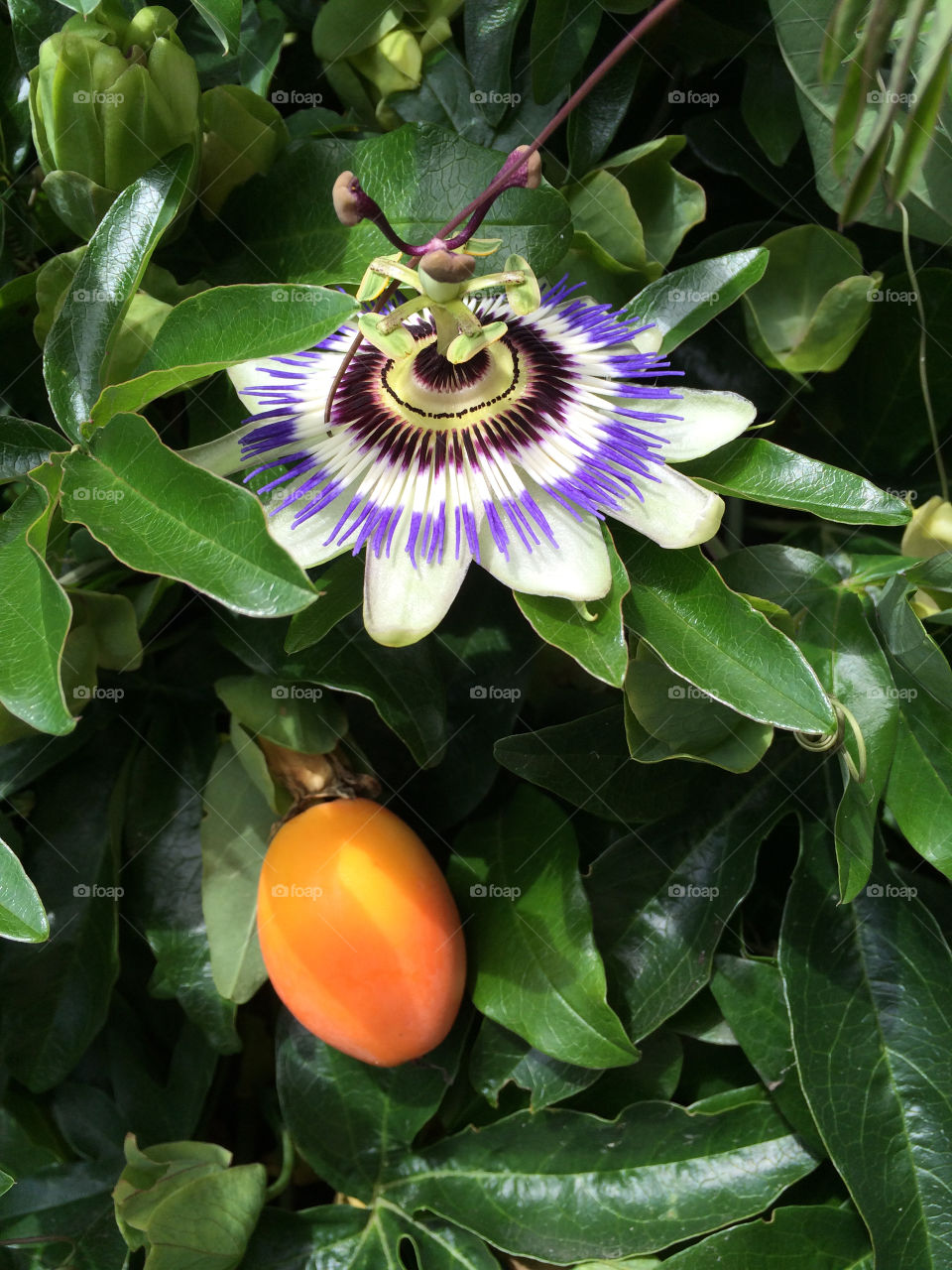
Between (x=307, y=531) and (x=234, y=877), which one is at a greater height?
(x=307, y=531)

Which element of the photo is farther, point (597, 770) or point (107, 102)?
point (597, 770)

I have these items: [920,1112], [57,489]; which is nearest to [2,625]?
[57,489]

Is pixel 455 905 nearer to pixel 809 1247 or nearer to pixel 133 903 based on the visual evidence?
pixel 133 903
